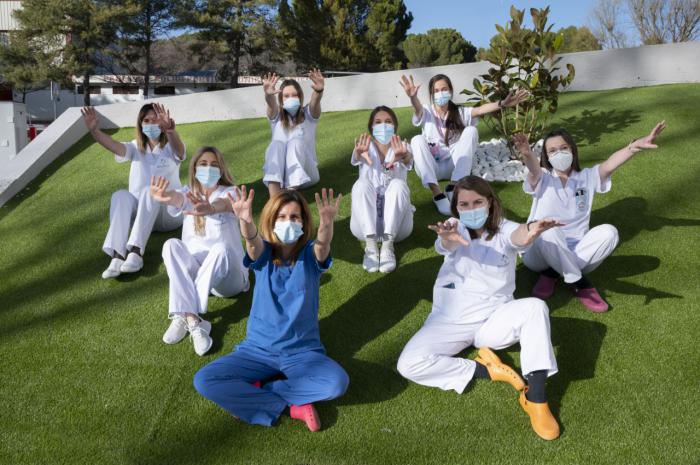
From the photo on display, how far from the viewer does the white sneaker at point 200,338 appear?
3305 millimetres

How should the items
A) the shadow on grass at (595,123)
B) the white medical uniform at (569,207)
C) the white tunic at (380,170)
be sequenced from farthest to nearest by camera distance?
the shadow on grass at (595,123) → the white tunic at (380,170) → the white medical uniform at (569,207)

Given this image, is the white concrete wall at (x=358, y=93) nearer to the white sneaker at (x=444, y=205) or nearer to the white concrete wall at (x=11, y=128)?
the white concrete wall at (x=11, y=128)

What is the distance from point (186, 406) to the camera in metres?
2.89

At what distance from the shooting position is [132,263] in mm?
4211

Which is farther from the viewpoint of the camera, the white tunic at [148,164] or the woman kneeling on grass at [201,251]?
the white tunic at [148,164]

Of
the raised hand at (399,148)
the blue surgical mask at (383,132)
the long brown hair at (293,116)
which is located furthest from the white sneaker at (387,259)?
the long brown hair at (293,116)

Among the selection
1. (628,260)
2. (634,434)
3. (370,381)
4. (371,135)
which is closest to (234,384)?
(370,381)

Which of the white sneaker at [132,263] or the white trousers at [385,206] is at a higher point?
the white trousers at [385,206]

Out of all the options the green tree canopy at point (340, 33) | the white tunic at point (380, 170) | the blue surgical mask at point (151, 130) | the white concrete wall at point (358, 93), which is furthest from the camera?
the green tree canopy at point (340, 33)

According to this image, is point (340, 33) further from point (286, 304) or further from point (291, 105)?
point (286, 304)

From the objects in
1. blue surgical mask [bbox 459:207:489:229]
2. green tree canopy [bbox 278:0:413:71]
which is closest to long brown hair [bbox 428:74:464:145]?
blue surgical mask [bbox 459:207:489:229]

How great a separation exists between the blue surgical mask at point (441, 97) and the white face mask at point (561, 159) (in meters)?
1.60

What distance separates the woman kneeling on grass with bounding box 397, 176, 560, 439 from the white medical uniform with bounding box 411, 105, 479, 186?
1.65 metres

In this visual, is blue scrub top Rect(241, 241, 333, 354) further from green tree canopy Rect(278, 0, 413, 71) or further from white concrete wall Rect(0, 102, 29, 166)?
green tree canopy Rect(278, 0, 413, 71)
